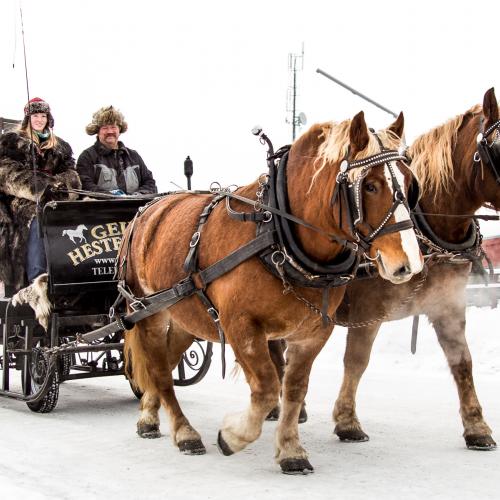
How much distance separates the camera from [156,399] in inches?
242

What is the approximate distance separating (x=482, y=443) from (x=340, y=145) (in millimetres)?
2264

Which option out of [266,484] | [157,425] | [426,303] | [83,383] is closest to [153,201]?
[157,425]

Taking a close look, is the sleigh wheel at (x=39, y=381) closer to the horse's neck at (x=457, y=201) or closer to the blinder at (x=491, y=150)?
the horse's neck at (x=457, y=201)

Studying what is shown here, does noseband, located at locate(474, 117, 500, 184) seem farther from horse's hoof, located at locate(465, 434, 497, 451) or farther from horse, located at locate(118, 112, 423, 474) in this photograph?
horse's hoof, located at locate(465, 434, 497, 451)

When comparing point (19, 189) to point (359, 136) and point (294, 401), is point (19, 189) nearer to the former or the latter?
point (294, 401)

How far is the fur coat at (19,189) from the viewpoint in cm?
718

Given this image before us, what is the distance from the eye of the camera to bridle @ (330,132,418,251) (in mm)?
4098

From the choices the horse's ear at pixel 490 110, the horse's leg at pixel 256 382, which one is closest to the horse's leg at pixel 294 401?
the horse's leg at pixel 256 382

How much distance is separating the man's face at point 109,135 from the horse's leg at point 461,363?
353 centimetres

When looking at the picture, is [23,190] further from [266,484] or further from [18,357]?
[266,484]

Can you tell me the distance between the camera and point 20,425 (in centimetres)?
643

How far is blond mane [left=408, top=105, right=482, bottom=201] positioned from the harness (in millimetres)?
1144

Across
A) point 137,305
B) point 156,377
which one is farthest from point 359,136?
point 156,377

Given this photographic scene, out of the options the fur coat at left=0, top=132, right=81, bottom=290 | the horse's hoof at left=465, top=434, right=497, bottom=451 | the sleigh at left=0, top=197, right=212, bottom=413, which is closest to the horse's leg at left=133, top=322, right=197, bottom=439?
the sleigh at left=0, top=197, right=212, bottom=413
